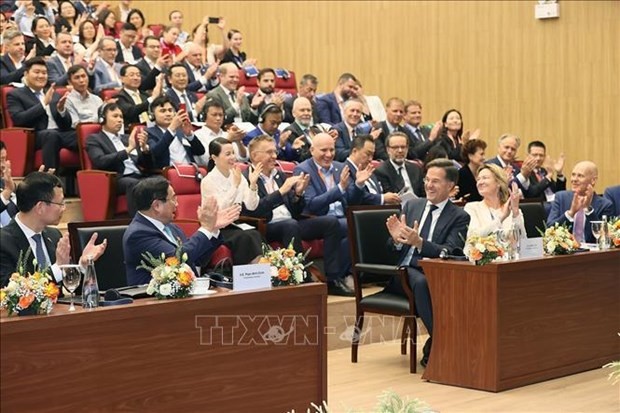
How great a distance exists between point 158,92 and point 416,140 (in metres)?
2.08

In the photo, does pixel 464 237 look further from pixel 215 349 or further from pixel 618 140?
pixel 618 140

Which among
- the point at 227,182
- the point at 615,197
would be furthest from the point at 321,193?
the point at 615,197

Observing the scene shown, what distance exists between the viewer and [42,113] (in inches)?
278

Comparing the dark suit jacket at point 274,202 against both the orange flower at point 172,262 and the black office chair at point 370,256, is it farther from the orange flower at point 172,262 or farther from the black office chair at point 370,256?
the orange flower at point 172,262

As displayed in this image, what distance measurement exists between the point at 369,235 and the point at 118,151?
6.31 ft

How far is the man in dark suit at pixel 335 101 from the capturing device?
8.55 metres

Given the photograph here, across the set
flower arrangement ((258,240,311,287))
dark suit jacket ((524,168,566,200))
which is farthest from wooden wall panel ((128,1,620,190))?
flower arrangement ((258,240,311,287))

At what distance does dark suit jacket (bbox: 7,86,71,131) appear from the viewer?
704cm

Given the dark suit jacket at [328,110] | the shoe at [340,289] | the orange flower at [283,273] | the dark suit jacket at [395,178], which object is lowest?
the shoe at [340,289]

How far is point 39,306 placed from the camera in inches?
126

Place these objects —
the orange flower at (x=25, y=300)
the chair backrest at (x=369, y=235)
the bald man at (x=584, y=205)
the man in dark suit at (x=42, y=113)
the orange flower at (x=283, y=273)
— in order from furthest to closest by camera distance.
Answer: the man in dark suit at (x=42, y=113)
the bald man at (x=584, y=205)
the chair backrest at (x=369, y=235)
the orange flower at (x=283, y=273)
the orange flower at (x=25, y=300)

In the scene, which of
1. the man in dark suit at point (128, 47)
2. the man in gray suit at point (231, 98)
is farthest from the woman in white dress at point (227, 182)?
the man in dark suit at point (128, 47)

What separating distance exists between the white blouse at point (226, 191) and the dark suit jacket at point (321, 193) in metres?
0.45

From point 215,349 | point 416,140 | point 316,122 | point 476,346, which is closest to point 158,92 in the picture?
point 316,122
